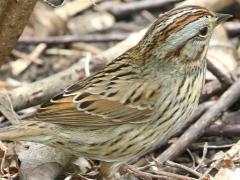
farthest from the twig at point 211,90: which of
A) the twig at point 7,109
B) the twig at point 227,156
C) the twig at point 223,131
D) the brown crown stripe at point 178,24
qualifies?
the twig at point 7,109

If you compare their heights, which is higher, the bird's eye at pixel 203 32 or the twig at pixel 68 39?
the bird's eye at pixel 203 32

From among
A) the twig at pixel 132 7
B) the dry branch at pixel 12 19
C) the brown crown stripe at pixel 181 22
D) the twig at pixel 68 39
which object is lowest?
the twig at pixel 68 39

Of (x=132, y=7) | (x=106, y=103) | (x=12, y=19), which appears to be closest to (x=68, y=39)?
(x=132, y=7)

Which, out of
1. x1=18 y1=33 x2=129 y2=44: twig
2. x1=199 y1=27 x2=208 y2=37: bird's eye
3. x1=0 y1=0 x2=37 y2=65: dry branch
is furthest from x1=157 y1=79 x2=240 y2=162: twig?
x1=18 y1=33 x2=129 y2=44: twig

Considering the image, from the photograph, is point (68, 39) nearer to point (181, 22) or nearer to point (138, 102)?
point (138, 102)

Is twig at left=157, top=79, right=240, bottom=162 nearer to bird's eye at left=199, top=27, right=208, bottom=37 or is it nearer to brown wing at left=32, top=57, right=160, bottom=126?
brown wing at left=32, top=57, right=160, bottom=126

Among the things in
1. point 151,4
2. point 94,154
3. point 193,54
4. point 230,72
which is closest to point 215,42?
point 230,72

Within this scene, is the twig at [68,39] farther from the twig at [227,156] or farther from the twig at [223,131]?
the twig at [227,156]
